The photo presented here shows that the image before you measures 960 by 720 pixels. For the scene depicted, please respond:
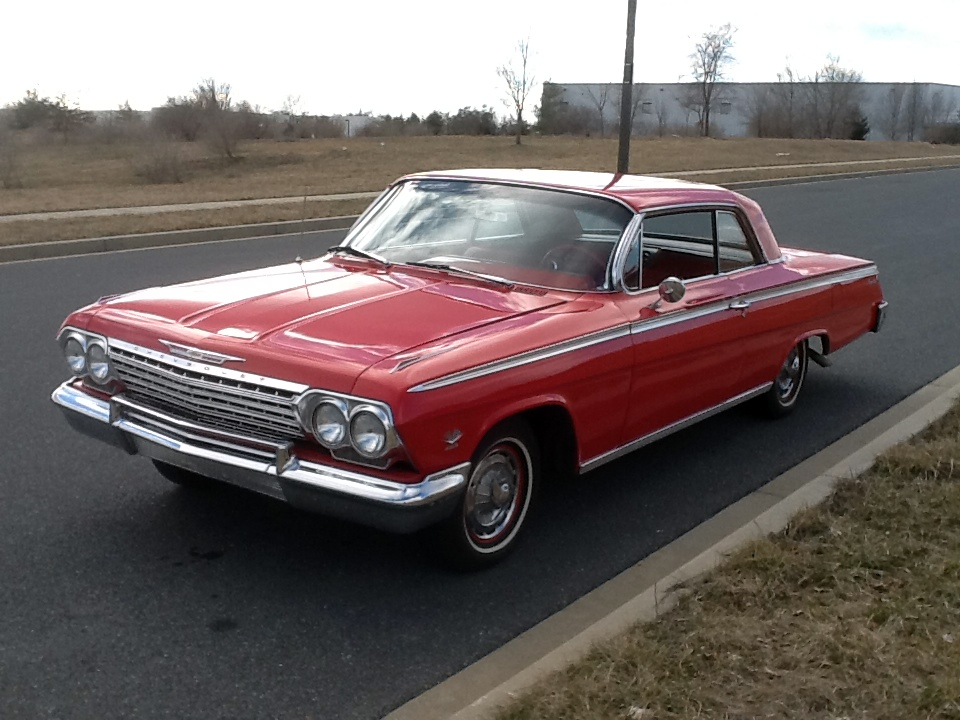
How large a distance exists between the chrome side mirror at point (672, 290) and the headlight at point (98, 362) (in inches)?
94.6

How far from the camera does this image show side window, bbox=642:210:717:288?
16.4 ft

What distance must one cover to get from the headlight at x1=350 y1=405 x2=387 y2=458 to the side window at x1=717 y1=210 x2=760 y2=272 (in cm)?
266

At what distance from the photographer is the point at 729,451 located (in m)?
5.73

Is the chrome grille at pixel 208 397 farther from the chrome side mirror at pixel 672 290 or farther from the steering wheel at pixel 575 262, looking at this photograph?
the chrome side mirror at pixel 672 290

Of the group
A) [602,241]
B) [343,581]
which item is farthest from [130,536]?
[602,241]

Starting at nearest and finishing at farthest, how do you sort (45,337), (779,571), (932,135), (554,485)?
(779,571)
(554,485)
(45,337)
(932,135)

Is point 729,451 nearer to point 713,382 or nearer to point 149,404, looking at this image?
point 713,382

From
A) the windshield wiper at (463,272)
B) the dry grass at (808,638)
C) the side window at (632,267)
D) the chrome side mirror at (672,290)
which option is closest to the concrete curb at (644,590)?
the dry grass at (808,638)

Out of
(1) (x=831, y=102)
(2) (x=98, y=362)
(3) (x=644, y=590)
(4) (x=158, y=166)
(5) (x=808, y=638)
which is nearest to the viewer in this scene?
(5) (x=808, y=638)

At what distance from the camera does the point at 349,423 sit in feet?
11.5

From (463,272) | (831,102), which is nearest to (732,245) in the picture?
(463,272)

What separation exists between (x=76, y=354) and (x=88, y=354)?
14 centimetres

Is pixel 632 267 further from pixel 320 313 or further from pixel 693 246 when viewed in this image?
pixel 320 313

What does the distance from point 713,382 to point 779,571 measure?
1511 millimetres
